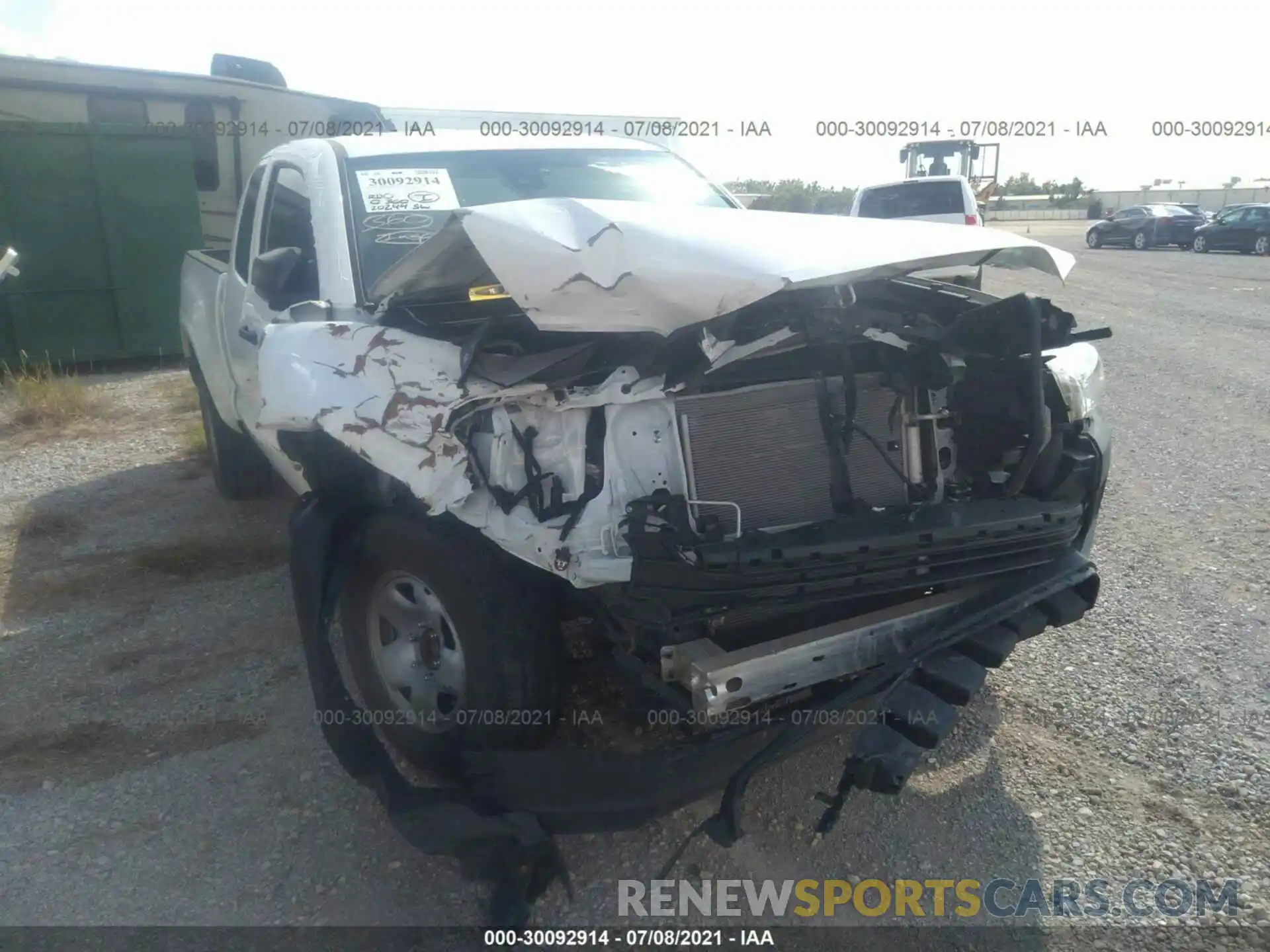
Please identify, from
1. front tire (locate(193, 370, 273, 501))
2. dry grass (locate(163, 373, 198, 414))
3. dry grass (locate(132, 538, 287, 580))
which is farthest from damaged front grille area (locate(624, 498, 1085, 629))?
dry grass (locate(163, 373, 198, 414))

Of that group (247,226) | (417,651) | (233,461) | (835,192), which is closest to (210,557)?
(233,461)

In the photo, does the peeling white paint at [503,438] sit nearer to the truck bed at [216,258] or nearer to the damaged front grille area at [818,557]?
the damaged front grille area at [818,557]

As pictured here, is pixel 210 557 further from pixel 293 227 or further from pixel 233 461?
pixel 293 227

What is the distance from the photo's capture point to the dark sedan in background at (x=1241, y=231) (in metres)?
22.8

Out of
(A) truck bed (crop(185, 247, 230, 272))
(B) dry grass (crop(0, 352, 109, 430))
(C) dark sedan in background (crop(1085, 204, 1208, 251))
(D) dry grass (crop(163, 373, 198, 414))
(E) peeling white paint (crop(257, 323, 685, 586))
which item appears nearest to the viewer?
(E) peeling white paint (crop(257, 323, 685, 586))

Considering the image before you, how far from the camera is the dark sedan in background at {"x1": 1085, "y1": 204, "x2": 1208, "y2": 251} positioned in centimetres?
2658

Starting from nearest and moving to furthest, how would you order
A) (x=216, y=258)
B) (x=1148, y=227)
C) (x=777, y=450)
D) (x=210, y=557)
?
(x=777, y=450) → (x=210, y=557) → (x=216, y=258) → (x=1148, y=227)

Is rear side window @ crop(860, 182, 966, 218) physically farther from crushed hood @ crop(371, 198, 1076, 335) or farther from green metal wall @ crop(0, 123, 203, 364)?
crushed hood @ crop(371, 198, 1076, 335)

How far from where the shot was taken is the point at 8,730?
Answer: 351 cm

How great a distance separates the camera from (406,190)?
3789mm

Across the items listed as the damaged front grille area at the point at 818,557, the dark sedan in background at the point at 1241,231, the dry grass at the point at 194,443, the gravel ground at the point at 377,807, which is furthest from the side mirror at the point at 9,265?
the dark sedan in background at the point at 1241,231

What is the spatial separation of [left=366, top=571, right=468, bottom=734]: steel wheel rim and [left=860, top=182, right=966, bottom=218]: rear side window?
1359cm

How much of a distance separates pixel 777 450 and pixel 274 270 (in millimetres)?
1962

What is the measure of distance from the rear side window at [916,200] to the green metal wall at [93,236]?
988cm
